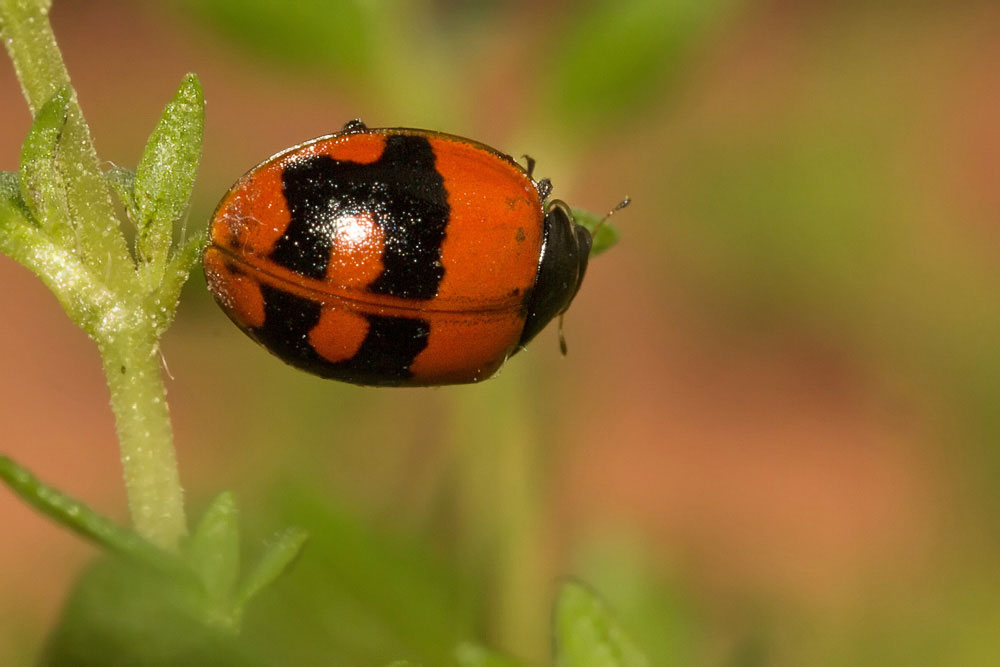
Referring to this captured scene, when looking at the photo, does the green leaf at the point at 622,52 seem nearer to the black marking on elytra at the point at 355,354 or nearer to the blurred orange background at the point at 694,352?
the blurred orange background at the point at 694,352

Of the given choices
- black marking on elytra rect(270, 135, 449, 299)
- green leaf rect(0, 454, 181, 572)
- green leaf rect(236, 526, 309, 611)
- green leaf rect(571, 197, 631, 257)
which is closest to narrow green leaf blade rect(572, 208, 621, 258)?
green leaf rect(571, 197, 631, 257)

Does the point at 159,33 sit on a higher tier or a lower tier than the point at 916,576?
higher

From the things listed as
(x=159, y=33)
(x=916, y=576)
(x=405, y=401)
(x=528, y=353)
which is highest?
(x=159, y=33)

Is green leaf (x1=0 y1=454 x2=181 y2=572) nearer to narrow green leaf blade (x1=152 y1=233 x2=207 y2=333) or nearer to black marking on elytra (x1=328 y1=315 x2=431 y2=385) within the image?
narrow green leaf blade (x1=152 y1=233 x2=207 y2=333)

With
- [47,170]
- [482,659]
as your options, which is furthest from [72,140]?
[482,659]

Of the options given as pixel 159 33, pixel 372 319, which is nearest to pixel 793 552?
pixel 372 319

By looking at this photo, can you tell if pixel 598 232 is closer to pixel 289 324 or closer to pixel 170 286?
pixel 289 324

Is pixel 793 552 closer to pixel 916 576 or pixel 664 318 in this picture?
pixel 916 576

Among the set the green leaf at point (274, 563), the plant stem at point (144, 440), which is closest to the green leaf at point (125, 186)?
the plant stem at point (144, 440)
